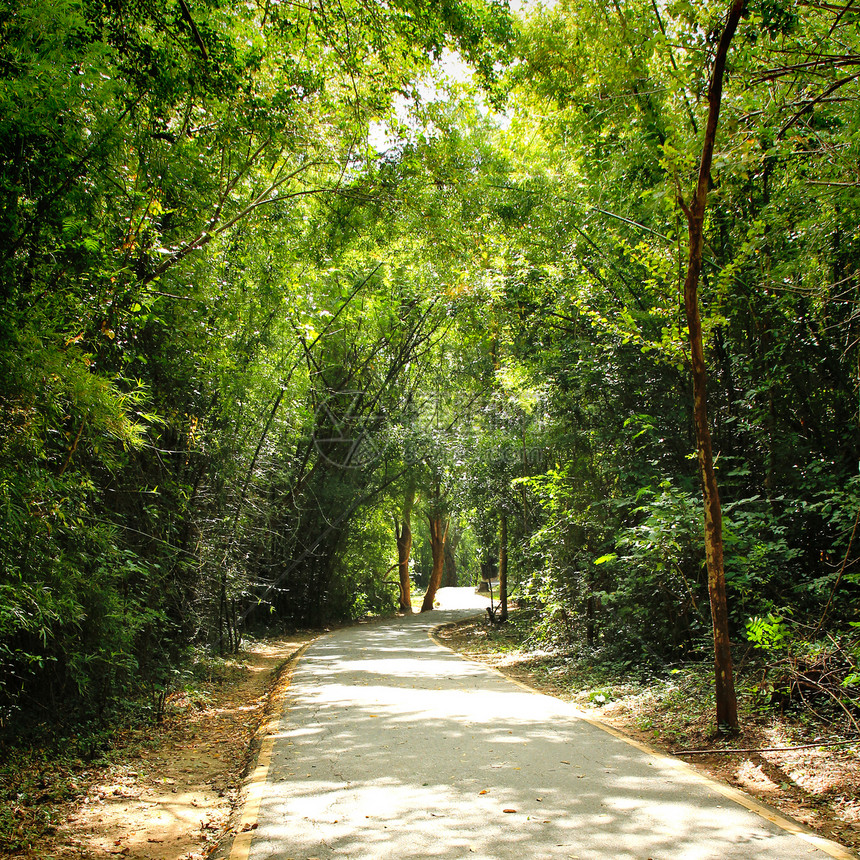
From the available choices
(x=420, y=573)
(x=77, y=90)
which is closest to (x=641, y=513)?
(x=77, y=90)

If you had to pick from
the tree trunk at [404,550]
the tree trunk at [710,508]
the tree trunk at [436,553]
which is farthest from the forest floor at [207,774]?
the tree trunk at [436,553]

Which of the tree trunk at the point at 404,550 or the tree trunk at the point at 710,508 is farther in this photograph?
the tree trunk at the point at 404,550

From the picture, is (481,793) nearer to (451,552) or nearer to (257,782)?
(257,782)

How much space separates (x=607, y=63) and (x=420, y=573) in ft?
134

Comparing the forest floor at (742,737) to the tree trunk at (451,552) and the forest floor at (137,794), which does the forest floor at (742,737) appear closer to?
the forest floor at (137,794)

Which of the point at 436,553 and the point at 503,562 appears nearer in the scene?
the point at 503,562

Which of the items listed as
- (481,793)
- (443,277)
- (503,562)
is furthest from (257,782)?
(503,562)

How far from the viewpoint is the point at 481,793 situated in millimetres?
4203

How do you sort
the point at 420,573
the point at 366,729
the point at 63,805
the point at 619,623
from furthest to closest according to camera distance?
the point at 420,573 → the point at 619,623 → the point at 366,729 → the point at 63,805

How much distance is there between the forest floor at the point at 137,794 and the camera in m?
3.76

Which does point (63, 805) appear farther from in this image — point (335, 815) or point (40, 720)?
point (335, 815)

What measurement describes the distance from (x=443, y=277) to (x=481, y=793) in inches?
414

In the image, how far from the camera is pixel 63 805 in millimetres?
4242

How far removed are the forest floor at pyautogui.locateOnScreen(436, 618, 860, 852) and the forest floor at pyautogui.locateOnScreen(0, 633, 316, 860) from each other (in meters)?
3.57
